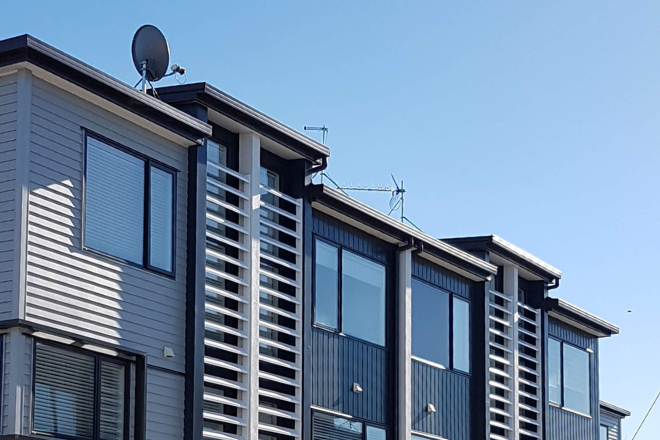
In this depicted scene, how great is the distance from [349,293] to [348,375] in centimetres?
141

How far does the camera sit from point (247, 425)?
18516 mm

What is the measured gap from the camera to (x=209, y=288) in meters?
18.1

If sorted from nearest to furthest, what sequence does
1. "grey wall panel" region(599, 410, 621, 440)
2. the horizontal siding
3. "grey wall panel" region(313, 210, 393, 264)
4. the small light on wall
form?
the horizontal siding, the small light on wall, "grey wall panel" region(313, 210, 393, 264), "grey wall panel" region(599, 410, 621, 440)

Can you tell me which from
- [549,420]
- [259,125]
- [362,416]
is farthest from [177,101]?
[549,420]

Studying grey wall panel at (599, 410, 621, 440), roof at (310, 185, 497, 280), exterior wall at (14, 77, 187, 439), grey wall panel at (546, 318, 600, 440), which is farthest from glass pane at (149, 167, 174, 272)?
grey wall panel at (599, 410, 621, 440)

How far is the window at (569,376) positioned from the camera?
96.8 ft

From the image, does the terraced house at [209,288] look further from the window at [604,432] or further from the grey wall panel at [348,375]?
the window at [604,432]

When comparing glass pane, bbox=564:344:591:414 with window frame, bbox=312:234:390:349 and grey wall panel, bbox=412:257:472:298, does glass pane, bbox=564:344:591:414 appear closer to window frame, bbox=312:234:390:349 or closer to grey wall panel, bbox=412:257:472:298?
grey wall panel, bbox=412:257:472:298

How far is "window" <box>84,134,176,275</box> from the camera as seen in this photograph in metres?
16.2

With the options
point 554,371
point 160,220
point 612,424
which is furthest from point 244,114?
point 612,424

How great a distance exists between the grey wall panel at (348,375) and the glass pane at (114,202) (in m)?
4.99

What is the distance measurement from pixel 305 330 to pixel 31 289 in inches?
247

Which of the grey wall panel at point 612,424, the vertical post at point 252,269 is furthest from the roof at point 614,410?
the vertical post at point 252,269

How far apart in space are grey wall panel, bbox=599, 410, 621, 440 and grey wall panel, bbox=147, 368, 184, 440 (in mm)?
21565
